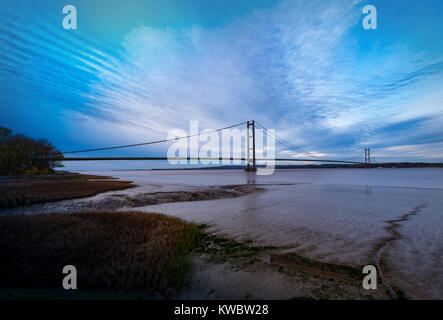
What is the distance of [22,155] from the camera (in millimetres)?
35312

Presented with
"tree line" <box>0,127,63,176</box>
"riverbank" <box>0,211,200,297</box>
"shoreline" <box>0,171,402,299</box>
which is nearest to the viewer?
"shoreline" <box>0,171,402,299</box>

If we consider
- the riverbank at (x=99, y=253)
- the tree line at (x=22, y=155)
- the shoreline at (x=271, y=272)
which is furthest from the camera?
the tree line at (x=22, y=155)

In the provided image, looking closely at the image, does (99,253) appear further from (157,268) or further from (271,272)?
(271,272)

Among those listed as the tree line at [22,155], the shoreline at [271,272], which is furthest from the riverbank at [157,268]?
the tree line at [22,155]

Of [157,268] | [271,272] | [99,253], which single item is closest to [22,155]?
[99,253]

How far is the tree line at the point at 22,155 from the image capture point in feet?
105

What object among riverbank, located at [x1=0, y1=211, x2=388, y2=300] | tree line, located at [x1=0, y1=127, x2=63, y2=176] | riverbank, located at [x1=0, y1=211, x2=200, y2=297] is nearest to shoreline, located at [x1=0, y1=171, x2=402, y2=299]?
riverbank, located at [x1=0, y1=211, x2=388, y2=300]

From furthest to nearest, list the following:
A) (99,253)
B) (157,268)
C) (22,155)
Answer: (22,155)
(99,253)
(157,268)

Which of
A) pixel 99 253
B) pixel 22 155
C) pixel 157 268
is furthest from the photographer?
pixel 22 155

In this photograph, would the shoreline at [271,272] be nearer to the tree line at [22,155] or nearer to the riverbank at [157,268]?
the riverbank at [157,268]

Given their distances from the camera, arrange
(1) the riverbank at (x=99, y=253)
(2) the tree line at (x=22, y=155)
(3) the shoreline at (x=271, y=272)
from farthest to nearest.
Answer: (2) the tree line at (x=22, y=155) → (1) the riverbank at (x=99, y=253) → (3) the shoreline at (x=271, y=272)

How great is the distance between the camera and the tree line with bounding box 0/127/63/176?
31.9 metres

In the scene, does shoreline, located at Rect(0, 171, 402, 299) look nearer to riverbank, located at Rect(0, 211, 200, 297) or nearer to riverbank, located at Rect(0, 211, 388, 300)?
riverbank, located at Rect(0, 211, 388, 300)
